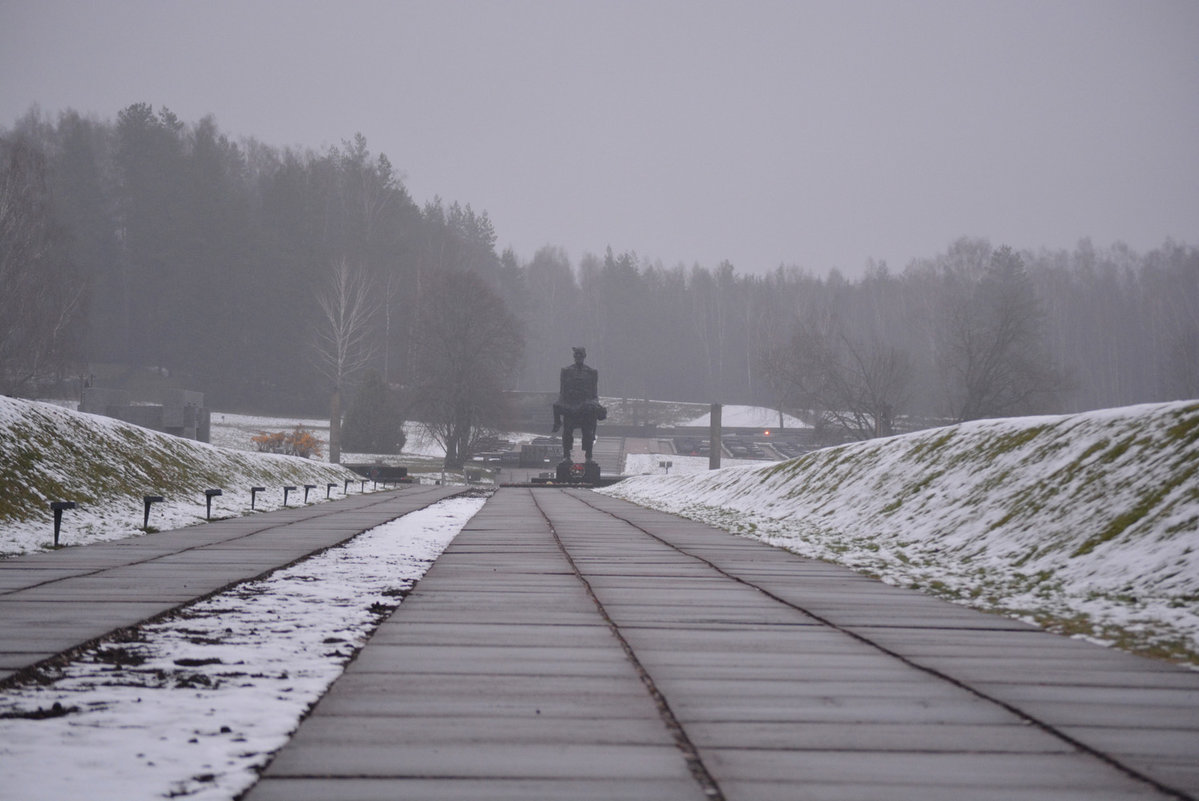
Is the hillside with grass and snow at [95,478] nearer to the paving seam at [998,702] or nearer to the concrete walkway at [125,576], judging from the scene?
the concrete walkway at [125,576]

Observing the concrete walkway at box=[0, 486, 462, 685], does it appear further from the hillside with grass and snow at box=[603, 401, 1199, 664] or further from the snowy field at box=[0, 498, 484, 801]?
the hillside with grass and snow at box=[603, 401, 1199, 664]

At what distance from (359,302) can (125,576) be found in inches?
2365

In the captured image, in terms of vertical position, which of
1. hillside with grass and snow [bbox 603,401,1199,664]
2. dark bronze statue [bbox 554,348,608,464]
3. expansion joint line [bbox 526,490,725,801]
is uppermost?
dark bronze statue [bbox 554,348,608,464]

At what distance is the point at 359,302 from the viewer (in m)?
66.2

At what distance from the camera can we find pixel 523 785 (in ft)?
9.65

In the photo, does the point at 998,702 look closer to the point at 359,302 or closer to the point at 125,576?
the point at 125,576

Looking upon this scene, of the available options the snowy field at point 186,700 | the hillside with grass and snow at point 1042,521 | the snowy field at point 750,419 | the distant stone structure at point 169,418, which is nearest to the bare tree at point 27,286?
the distant stone structure at point 169,418

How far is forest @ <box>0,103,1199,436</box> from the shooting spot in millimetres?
50844

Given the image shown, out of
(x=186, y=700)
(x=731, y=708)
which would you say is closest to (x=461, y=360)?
(x=186, y=700)

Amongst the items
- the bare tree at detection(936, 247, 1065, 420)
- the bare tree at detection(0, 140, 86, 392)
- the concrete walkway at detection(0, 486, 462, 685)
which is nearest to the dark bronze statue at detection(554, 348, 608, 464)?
the concrete walkway at detection(0, 486, 462, 685)

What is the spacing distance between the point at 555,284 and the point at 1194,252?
69.3m

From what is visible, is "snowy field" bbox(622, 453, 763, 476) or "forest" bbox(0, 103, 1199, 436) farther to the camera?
"snowy field" bbox(622, 453, 763, 476)

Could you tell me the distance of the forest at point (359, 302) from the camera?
50844 mm

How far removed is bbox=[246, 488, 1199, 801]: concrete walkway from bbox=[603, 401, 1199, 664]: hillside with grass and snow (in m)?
0.72
